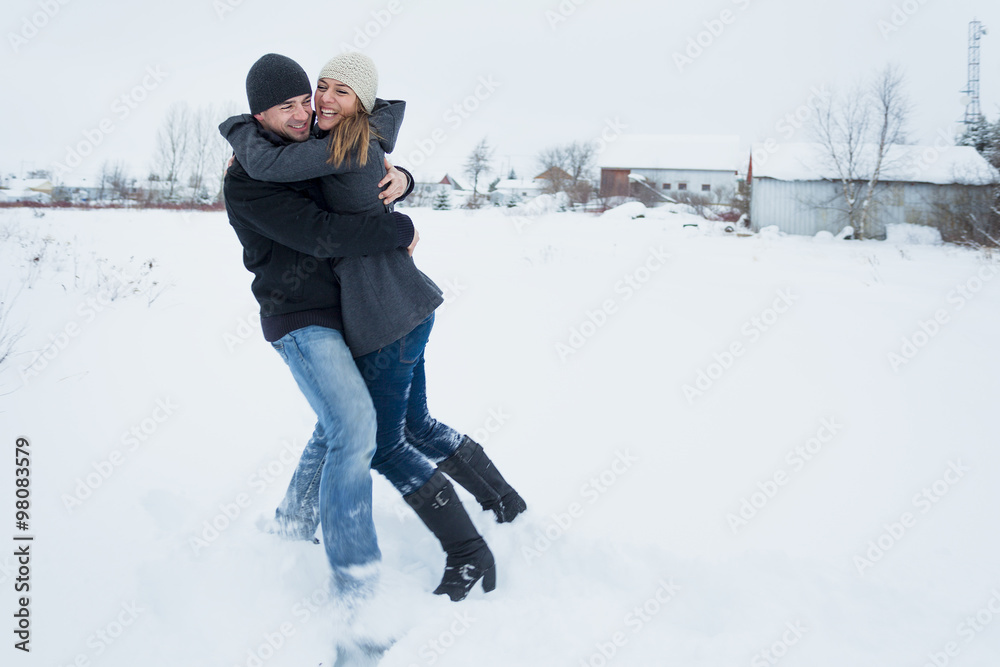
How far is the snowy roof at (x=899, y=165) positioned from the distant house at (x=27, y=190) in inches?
1438

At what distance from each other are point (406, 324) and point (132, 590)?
1130mm

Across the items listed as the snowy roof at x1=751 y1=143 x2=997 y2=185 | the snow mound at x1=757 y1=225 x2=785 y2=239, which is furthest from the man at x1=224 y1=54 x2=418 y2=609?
the snowy roof at x1=751 y1=143 x2=997 y2=185

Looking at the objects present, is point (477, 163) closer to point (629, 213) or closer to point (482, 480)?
point (629, 213)

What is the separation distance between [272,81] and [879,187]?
2398cm

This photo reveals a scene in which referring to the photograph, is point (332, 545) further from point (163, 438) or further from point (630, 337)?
point (630, 337)

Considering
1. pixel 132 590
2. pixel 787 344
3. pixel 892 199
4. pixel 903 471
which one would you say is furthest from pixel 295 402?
pixel 892 199

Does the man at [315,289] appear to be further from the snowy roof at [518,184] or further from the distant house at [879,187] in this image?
the snowy roof at [518,184]

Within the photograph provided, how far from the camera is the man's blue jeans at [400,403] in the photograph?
1.74 meters

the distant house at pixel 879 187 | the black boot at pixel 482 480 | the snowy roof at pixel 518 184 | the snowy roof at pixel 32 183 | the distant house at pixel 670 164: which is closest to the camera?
the black boot at pixel 482 480

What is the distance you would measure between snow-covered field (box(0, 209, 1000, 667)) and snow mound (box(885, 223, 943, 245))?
17160 mm

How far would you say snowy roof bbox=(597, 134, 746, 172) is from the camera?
41.3 metres

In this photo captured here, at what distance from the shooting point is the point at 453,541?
6.05 feet

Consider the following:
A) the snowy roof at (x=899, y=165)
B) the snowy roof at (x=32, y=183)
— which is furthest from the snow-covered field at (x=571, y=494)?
the snowy roof at (x=32, y=183)

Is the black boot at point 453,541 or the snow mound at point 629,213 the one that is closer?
the black boot at point 453,541
